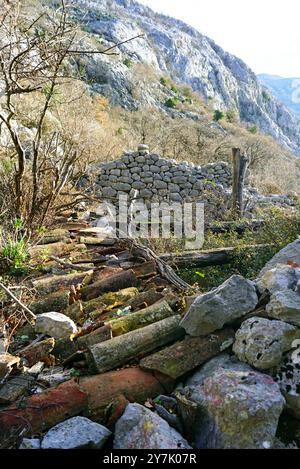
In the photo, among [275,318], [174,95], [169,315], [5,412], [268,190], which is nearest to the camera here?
[5,412]

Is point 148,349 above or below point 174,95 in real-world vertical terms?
below

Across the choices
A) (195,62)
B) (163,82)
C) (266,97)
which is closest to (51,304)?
(163,82)

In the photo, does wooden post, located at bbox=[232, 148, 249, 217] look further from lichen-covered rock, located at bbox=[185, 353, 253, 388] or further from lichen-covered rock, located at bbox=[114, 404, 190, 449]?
lichen-covered rock, located at bbox=[114, 404, 190, 449]

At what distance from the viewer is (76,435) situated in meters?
1.68

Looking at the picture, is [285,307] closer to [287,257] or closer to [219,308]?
[219,308]

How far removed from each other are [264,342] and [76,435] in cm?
102

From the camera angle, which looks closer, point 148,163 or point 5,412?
point 5,412

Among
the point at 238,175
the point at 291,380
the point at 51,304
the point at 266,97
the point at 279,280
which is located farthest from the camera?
the point at 266,97

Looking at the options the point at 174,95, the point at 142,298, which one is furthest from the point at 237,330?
the point at 174,95

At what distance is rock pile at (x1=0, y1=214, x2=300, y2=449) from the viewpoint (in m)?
1.69

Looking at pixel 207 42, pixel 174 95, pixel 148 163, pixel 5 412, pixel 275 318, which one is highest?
pixel 207 42

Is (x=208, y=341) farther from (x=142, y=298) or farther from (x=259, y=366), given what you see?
(x=142, y=298)

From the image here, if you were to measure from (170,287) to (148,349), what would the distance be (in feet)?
4.05

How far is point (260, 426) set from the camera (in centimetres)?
163
